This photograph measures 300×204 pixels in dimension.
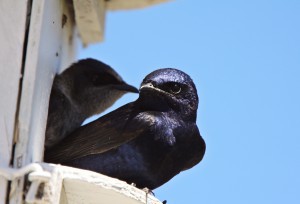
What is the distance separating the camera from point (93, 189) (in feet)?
12.3

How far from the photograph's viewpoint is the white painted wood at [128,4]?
18.1ft

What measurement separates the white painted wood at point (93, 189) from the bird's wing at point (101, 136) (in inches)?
22.4

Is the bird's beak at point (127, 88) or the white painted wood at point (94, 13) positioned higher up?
the white painted wood at point (94, 13)

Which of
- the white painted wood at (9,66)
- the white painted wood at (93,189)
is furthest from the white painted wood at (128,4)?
the white painted wood at (93,189)

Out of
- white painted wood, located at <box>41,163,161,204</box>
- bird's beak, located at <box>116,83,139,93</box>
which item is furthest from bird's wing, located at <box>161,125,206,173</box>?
bird's beak, located at <box>116,83,139,93</box>

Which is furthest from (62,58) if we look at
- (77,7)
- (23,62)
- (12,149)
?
(12,149)

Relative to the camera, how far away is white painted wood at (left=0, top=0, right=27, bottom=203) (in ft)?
12.2

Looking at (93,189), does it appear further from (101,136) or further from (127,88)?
(127,88)

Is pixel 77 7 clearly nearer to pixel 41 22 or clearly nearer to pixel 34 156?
pixel 41 22

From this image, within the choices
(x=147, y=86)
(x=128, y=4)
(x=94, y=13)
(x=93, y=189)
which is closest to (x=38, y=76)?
(x=147, y=86)

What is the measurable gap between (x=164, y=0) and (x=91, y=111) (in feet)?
2.68

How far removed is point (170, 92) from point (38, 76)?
2.55 feet

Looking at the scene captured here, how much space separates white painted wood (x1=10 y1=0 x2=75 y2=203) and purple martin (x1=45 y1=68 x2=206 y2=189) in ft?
1.03

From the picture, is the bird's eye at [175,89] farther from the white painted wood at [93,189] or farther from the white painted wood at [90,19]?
the white painted wood at [93,189]
